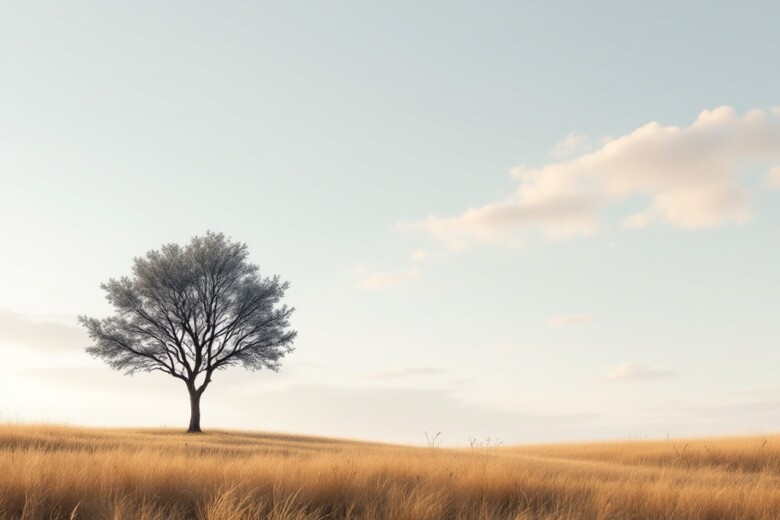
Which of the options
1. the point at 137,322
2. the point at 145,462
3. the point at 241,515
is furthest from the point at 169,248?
the point at 241,515

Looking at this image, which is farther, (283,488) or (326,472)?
(326,472)

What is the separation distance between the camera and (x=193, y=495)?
9102 mm

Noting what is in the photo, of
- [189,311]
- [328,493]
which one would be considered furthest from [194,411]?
[328,493]

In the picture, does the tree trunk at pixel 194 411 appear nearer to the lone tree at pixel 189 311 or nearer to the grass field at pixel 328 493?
the lone tree at pixel 189 311

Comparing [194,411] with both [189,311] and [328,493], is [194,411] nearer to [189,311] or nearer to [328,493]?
[189,311]

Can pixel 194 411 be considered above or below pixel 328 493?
above

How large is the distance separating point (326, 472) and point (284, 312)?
113 ft

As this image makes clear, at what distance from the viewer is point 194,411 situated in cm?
4222

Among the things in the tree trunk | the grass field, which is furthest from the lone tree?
the grass field

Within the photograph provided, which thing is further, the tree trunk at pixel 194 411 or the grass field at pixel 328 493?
the tree trunk at pixel 194 411

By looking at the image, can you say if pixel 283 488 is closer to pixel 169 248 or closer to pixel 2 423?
pixel 2 423

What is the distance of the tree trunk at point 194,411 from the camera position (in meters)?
41.8

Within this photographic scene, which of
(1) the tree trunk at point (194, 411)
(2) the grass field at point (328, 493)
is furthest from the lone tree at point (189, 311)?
(2) the grass field at point (328, 493)

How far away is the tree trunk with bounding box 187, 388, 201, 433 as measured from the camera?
137ft
